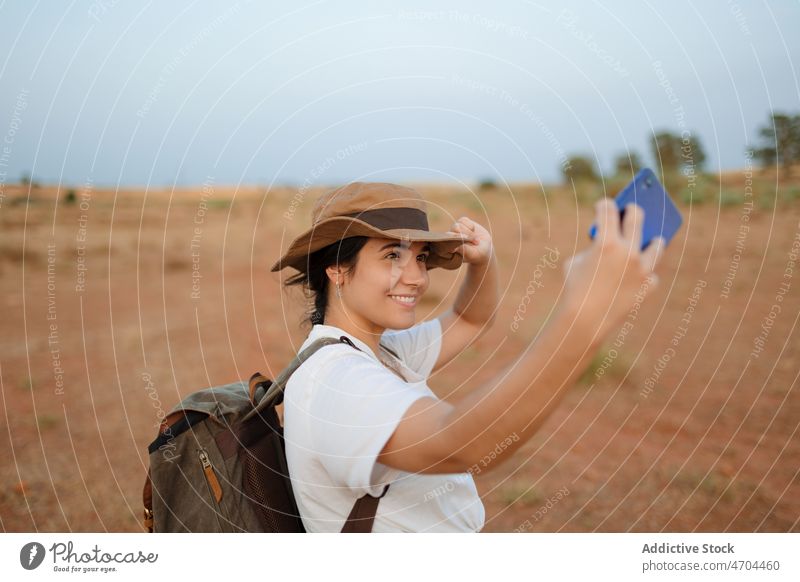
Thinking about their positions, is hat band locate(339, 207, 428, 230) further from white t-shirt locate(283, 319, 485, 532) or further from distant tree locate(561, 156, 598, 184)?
distant tree locate(561, 156, 598, 184)

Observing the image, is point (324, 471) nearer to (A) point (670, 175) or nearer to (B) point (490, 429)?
(B) point (490, 429)

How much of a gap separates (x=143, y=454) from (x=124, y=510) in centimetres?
125

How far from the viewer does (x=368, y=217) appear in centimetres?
244

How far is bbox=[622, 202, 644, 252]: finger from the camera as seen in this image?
4.55ft

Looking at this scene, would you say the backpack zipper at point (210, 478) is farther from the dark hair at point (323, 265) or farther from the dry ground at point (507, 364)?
the dry ground at point (507, 364)

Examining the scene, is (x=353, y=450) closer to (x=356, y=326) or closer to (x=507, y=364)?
(x=356, y=326)

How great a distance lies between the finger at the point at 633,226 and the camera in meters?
1.39

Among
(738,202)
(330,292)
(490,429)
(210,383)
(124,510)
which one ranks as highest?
(738,202)

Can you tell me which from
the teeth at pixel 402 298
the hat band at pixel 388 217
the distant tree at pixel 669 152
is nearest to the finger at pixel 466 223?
the hat band at pixel 388 217

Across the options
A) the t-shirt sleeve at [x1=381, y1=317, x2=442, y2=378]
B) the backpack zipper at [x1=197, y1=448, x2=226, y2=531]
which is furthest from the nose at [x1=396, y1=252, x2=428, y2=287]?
the backpack zipper at [x1=197, y1=448, x2=226, y2=531]

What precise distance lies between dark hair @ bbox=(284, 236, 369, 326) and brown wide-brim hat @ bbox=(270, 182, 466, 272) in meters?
0.04

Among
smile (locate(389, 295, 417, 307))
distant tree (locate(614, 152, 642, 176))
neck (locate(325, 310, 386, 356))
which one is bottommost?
neck (locate(325, 310, 386, 356))
